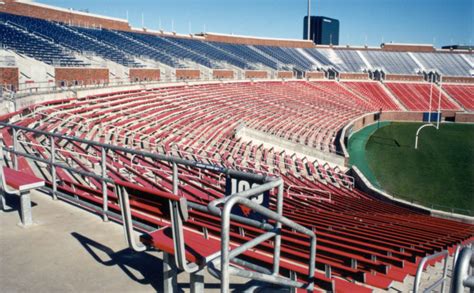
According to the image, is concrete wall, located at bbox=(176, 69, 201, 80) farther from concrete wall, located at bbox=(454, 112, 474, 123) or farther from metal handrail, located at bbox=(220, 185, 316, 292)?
metal handrail, located at bbox=(220, 185, 316, 292)

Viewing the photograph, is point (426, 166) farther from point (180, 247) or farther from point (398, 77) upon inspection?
point (398, 77)

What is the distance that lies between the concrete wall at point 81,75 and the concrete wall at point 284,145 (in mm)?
9439

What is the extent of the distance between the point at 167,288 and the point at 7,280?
1.51 meters

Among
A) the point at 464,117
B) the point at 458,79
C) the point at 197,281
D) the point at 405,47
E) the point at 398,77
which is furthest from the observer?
the point at 405,47

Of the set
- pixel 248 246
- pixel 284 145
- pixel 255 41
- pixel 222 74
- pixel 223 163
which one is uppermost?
pixel 255 41

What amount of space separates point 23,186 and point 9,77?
15324 millimetres

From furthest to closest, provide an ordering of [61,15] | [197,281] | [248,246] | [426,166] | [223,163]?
[61,15], [426,166], [223,163], [197,281], [248,246]

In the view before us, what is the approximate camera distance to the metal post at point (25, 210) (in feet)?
15.6

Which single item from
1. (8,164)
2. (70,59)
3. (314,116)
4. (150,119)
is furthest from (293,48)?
(8,164)

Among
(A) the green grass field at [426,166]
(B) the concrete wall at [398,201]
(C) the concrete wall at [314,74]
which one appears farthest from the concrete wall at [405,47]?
(B) the concrete wall at [398,201]

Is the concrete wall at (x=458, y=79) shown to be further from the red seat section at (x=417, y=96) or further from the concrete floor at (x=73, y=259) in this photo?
the concrete floor at (x=73, y=259)

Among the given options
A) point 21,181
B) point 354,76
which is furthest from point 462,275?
point 354,76

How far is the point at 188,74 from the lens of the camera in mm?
35062

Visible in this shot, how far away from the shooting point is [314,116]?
3147cm
